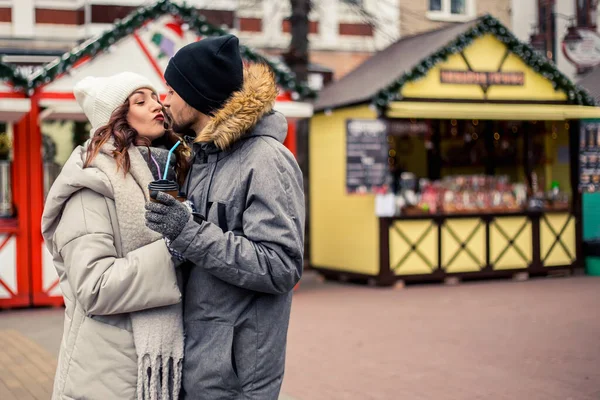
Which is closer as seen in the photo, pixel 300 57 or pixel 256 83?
pixel 256 83

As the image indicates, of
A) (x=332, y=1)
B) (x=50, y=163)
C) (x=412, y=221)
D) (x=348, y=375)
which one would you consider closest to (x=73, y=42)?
(x=332, y=1)

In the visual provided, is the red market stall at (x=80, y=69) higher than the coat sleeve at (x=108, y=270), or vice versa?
the red market stall at (x=80, y=69)

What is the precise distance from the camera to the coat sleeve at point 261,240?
8.11 ft

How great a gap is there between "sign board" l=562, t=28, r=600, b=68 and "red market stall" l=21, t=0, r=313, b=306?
12.8ft

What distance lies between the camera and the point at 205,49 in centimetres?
271

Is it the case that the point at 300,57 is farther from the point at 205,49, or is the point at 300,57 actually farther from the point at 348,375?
the point at 205,49

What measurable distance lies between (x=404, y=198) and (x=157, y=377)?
34.1ft

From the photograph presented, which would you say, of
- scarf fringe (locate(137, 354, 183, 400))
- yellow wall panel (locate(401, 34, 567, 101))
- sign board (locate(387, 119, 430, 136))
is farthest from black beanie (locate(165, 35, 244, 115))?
sign board (locate(387, 119, 430, 136))

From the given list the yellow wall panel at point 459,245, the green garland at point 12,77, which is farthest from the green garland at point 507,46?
the green garland at point 12,77

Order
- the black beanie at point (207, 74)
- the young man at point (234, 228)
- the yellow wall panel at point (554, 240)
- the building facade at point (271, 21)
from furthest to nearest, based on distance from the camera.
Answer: the building facade at point (271, 21), the yellow wall panel at point (554, 240), the black beanie at point (207, 74), the young man at point (234, 228)

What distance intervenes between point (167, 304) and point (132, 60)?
345 inches

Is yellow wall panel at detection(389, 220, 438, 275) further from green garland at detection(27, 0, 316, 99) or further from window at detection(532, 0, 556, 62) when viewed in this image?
window at detection(532, 0, 556, 62)

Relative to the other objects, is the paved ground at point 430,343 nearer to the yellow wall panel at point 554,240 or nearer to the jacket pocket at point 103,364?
the yellow wall panel at point 554,240

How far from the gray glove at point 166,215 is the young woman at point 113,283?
0.18 m
